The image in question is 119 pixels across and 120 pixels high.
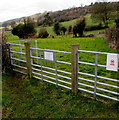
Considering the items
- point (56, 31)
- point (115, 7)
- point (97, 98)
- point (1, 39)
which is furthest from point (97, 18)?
point (97, 98)

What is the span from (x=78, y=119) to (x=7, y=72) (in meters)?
4.26

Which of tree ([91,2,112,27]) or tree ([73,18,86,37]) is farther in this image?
tree ([91,2,112,27])

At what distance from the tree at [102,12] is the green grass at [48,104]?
2416 cm

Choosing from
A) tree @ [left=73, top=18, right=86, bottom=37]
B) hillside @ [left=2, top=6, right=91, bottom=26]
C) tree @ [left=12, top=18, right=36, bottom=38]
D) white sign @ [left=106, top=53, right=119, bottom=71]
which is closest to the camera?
white sign @ [left=106, top=53, right=119, bottom=71]

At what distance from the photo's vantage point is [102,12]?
26031 millimetres

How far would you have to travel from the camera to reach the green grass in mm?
3418

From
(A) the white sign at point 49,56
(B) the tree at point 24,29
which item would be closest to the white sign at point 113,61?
(A) the white sign at point 49,56

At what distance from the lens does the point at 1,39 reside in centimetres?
638

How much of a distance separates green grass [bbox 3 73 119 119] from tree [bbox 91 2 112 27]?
24.2m

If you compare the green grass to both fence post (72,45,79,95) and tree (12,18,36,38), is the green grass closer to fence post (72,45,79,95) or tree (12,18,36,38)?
fence post (72,45,79,95)

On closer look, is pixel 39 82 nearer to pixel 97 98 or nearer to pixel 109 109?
pixel 97 98

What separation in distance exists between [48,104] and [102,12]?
25504 mm

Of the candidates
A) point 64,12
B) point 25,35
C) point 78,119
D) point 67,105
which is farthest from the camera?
point 64,12

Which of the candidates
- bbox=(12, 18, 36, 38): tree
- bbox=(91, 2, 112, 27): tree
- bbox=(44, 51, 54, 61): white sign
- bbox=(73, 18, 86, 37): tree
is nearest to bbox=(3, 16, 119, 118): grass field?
bbox=(44, 51, 54, 61): white sign
